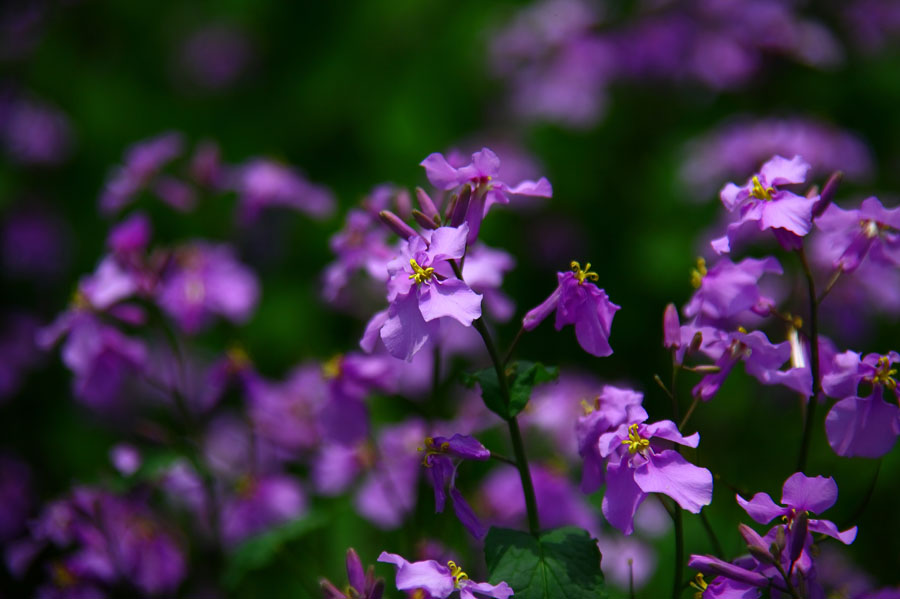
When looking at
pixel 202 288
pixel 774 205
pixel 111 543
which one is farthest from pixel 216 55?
pixel 774 205

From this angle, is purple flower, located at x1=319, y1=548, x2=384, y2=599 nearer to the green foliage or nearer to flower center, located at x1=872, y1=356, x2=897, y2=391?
the green foliage

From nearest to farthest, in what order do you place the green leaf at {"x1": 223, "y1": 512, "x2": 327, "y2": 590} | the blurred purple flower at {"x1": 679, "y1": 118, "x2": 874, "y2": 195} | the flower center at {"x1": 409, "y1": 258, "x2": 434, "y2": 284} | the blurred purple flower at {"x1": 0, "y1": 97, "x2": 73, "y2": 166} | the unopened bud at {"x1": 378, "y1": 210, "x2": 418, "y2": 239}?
the flower center at {"x1": 409, "y1": 258, "x2": 434, "y2": 284} < the unopened bud at {"x1": 378, "y1": 210, "x2": 418, "y2": 239} < the green leaf at {"x1": 223, "y1": 512, "x2": 327, "y2": 590} < the blurred purple flower at {"x1": 679, "y1": 118, "x2": 874, "y2": 195} < the blurred purple flower at {"x1": 0, "y1": 97, "x2": 73, "y2": 166}

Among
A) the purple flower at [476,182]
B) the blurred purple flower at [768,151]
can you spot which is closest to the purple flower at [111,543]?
the purple flower at [476,182]

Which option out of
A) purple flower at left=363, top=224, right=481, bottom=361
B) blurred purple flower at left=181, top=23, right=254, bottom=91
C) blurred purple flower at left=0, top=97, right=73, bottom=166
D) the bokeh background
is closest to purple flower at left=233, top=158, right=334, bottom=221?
the bokeh background

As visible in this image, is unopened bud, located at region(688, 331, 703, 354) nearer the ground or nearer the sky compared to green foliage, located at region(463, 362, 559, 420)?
nearer the sky

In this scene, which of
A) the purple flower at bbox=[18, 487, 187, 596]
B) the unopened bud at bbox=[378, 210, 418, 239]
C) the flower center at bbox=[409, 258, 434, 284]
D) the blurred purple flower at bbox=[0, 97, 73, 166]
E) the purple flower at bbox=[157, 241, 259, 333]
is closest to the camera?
the flower center at bbox=[409, 258, 434, 284]

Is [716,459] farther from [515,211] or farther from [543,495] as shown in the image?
[515,211]

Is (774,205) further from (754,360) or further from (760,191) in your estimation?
(754,360)
